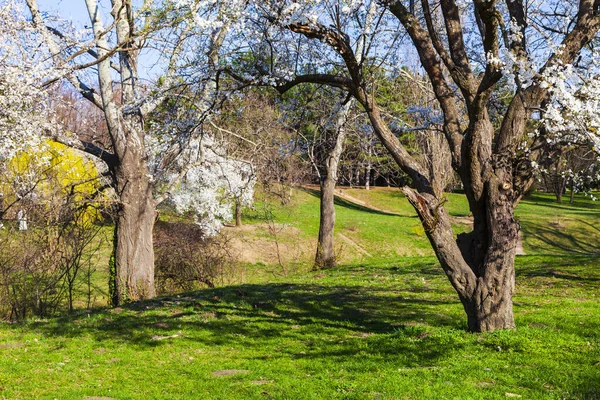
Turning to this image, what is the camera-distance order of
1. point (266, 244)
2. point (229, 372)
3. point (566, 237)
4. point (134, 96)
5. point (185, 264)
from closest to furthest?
point (229, 372) → point (134, 96) → point (185, 264) → point (266, 244) → point (566, 237)

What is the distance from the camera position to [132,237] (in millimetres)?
14461

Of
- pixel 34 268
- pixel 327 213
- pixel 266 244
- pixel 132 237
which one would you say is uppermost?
pixel 327 213

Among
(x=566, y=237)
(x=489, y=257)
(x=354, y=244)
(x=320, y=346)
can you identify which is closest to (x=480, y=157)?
(x=489, y=257)

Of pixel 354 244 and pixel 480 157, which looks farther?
pixel 354 244

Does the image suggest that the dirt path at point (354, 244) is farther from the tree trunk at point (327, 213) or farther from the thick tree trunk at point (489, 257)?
the thick tree trunk at point (489, 257)

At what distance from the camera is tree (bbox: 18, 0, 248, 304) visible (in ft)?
37.2

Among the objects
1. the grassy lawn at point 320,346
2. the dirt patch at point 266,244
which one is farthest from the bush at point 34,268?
the dirt patch at point 266,244

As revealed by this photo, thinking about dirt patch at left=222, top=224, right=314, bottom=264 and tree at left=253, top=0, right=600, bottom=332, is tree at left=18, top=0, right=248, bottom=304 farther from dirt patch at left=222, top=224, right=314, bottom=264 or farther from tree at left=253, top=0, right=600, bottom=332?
dirt patch at left=222, top=224, right=314, bottom=264

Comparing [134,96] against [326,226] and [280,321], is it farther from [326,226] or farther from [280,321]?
[326,226]

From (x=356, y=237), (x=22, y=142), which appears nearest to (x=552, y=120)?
(x=22, y=142)

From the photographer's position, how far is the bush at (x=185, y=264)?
57.1ft

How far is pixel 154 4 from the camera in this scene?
12.3 meters

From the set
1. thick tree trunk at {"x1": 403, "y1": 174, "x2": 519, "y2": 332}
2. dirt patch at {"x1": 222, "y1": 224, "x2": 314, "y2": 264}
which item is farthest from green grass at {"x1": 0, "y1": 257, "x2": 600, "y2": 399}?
dirt patch at {"x1": 222, "y1": 224, "x2": 314, "y2": 264}

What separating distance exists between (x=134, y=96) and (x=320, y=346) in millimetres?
7665
